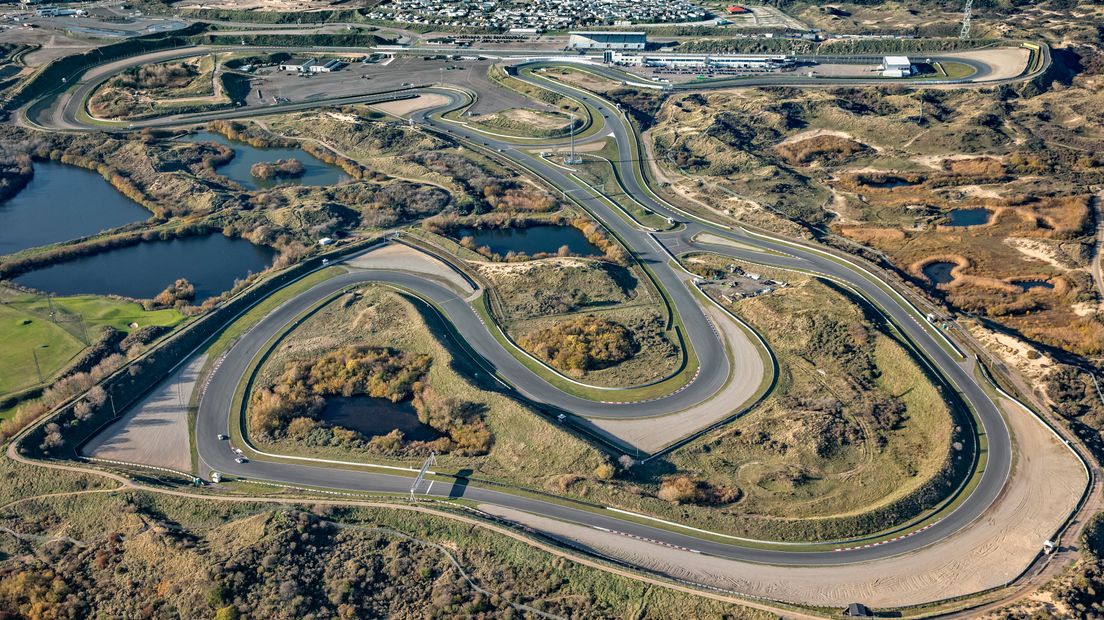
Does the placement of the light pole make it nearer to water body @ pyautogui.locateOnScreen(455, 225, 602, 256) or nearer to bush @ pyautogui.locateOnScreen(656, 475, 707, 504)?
water body @ pyautogui.locateOnScreen(455, 225, 602, 256)

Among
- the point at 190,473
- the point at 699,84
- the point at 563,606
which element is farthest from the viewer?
the point at 699,84

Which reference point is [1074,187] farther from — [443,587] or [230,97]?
[230,97]

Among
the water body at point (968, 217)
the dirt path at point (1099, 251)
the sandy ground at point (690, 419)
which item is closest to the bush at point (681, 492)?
the sandy ground at point (690, 419)

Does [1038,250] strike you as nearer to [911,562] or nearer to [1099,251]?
[1099,251]

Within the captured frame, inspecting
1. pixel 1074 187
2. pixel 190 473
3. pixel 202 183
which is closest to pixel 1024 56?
pixel 1074 187

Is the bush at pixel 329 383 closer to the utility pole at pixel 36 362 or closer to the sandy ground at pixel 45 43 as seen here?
the utility pole at pixel 36 362

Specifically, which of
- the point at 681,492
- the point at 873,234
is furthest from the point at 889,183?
the point at 681,492
